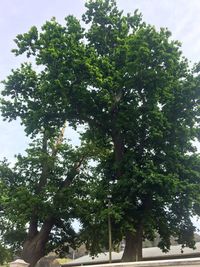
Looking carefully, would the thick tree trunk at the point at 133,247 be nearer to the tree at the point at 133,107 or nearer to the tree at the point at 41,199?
the tree at the point at 133,107

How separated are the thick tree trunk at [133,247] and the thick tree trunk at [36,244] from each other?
897cm

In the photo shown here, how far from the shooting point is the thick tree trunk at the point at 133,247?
23.2m

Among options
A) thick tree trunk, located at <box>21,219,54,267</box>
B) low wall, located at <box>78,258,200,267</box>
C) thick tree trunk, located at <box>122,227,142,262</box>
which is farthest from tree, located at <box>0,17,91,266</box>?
→ low wall, located at <box>78,258,200,267</box>

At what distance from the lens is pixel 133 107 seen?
25.1 metres

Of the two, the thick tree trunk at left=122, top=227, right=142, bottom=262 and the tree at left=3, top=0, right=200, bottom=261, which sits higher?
the tree at left=3, top=0, right=200, bottom=261

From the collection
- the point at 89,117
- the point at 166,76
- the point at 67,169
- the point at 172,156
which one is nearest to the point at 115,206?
the point at 172,156

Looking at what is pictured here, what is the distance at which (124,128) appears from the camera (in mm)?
25594

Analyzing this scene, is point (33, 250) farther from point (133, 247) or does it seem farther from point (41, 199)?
point (133, 247)

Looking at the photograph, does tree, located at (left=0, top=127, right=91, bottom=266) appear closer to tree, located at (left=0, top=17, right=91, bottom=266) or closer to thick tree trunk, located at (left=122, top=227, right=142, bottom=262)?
tree, located at (left=0, top=17, right=91, bottom=266)

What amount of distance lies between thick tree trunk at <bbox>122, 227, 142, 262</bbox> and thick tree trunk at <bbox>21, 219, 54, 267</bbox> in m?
8.97

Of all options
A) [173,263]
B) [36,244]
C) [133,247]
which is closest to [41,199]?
[36,244]

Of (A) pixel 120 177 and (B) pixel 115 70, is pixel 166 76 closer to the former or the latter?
(B) pixel 115 70

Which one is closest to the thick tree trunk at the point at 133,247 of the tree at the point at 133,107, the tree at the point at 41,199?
the tree at the point at 133,107

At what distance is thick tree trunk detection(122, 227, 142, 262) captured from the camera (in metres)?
23.2
